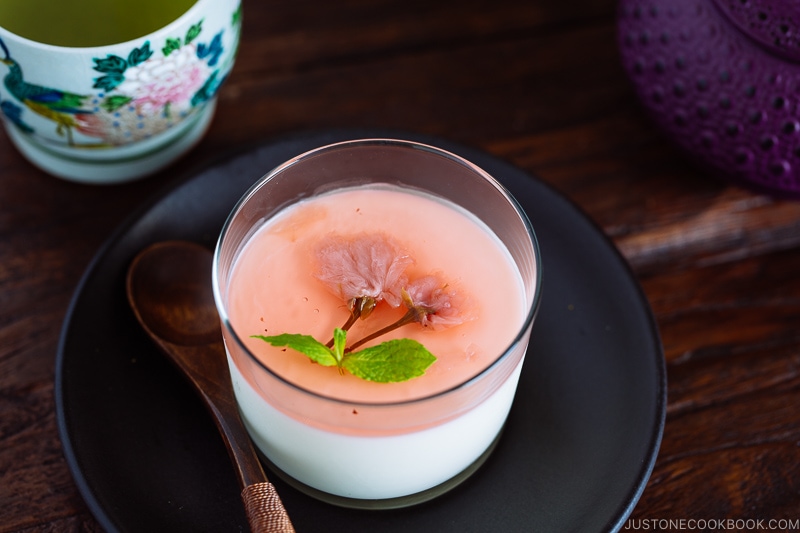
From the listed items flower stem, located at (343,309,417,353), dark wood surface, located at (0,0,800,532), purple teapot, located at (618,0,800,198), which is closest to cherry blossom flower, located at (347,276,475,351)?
flower stem, located at (343,309,417,353)

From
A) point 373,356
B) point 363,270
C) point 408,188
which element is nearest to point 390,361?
point 373,356

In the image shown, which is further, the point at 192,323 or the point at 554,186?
the point at 554,186

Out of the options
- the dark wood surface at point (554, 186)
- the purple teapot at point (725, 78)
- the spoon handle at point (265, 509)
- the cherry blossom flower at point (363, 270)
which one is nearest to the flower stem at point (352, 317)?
the cherry blossom flower at point (363, 270)

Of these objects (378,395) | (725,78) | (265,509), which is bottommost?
(265,509)

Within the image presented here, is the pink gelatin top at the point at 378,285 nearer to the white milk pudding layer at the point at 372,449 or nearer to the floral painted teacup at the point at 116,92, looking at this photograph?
the white milk pudding layer at the point at 372,449

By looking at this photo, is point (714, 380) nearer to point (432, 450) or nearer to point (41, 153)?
point (432, 450)

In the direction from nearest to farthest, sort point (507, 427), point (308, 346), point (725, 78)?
point (308, 346), point (507, 427), point (725, 78)

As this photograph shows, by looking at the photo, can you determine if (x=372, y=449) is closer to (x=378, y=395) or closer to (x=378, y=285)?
(x=378, y=395)
